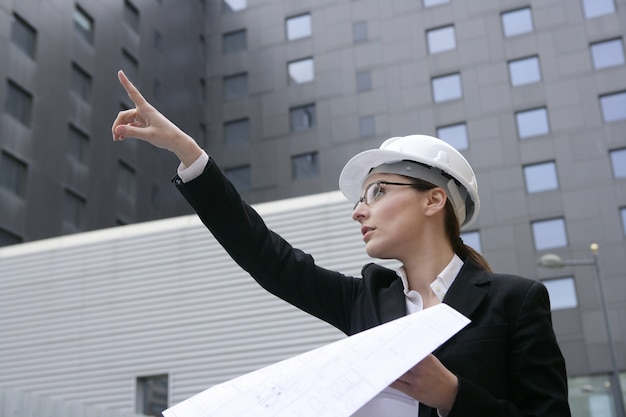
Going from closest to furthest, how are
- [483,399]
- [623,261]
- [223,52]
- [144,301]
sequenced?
[483,399] < [144,301] < [623,261] < [223,52]

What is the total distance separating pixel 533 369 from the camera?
209cm

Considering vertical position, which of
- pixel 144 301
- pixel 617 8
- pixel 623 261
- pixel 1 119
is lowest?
pixel 144 301

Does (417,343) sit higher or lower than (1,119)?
lower

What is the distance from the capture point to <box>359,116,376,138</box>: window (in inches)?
1320

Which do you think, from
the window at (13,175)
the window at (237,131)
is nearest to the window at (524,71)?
the window at (237,131)

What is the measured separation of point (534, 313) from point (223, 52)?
123 feet

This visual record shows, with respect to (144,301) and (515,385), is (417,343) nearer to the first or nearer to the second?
(515,385)

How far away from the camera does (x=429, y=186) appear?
2.47m

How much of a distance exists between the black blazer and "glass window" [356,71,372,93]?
32.0 meters

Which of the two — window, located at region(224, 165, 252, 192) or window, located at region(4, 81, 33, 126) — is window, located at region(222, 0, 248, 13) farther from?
window, located at region(4, 81, 33, 126)

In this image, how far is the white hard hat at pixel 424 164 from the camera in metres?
2.44

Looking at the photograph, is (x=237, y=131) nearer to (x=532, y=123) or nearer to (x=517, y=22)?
(x=517, y=22)

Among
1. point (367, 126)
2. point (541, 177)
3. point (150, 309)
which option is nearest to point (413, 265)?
point (150, 309)

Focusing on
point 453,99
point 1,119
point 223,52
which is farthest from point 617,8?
point 1,119
